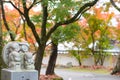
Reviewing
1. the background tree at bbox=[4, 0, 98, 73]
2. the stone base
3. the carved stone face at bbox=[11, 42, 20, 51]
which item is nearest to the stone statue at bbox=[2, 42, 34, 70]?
the carved stone face at bbox=[11, 42, 20, 51]

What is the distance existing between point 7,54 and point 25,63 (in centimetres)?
67

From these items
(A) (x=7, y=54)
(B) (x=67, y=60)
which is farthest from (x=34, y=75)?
(B) (x=67, y=60)

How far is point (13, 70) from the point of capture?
357 inches

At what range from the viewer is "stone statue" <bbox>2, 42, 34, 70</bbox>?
9180 millimetres

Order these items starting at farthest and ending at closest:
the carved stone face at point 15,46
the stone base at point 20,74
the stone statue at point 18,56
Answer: the carved stone face at point 15,46
the stone statue at point 18,56
the stone base at point 20,74

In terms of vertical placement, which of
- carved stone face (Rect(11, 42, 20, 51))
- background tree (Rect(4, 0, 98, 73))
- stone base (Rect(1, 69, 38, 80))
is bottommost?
stone base (Rect(1, 69, 38, 80))

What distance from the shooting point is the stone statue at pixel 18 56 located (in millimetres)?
9180

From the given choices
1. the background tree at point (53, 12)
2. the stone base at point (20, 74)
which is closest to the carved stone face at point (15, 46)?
the stone base at point (20, 74)

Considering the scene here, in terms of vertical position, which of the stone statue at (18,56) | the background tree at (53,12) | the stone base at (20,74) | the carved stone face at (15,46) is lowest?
the stone base at (20,74)

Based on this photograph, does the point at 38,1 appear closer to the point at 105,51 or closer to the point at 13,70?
the point at 13,70

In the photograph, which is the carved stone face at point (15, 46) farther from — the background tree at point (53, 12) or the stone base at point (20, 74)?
the background tree at point (53, 12)

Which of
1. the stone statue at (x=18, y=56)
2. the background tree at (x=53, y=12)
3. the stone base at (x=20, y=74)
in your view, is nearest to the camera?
the stone base at (x=20, y=74)

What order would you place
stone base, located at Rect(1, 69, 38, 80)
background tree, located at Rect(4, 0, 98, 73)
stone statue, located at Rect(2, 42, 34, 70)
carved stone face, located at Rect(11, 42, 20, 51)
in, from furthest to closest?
background tree, located at Rect(4, 0, 98, 73)
carved stone face, located at Rect(11, 42, 20, 51)
stone statue, located at Rect(2, 42, 34, 70)
stone base, located at Rect(1, 69, 38, 80)

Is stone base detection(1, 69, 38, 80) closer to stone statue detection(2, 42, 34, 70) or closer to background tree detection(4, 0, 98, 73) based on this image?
stone statue detection(2, 42, 34, 70)
